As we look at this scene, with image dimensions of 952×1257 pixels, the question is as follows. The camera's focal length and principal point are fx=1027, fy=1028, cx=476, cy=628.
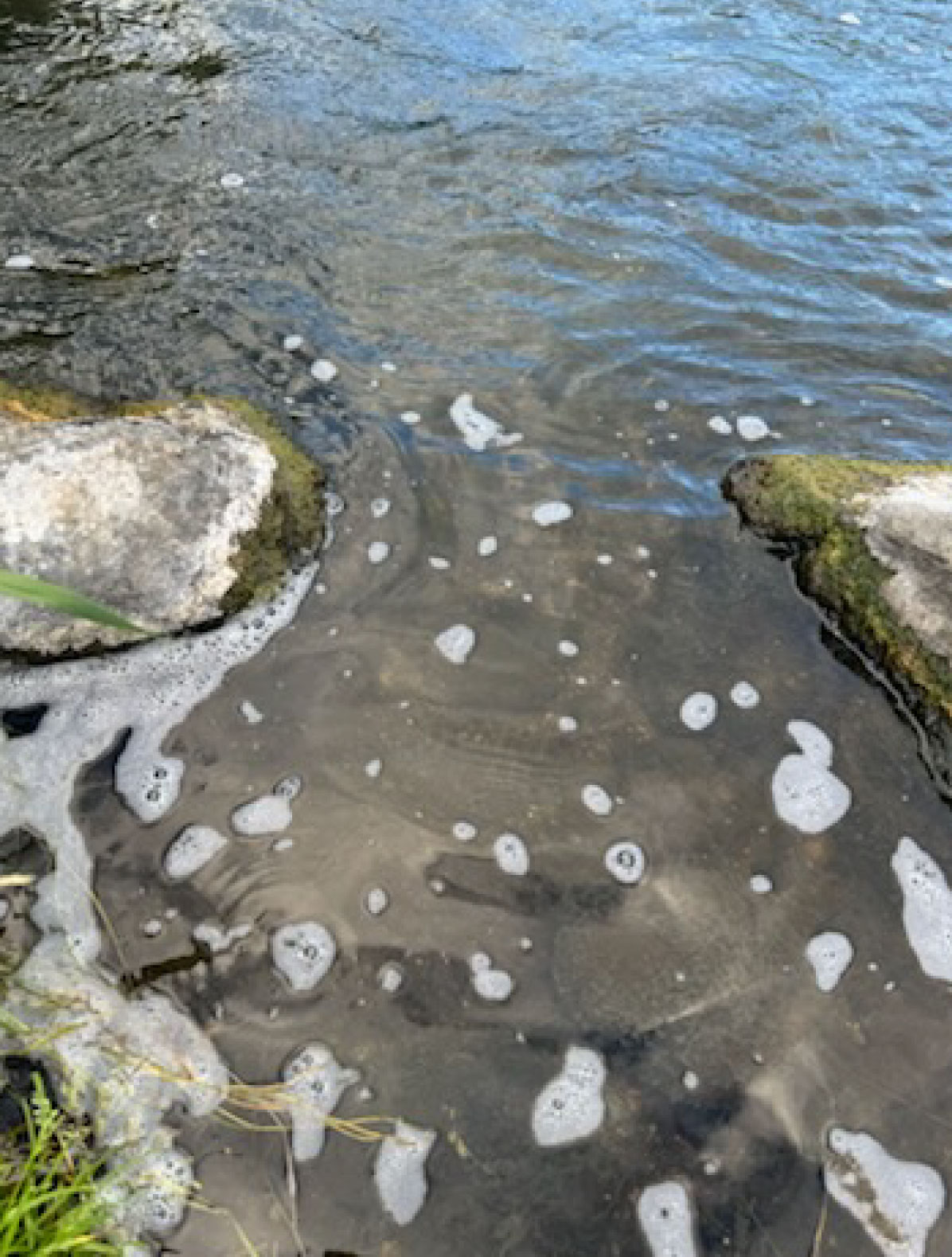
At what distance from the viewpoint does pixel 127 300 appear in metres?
5.46

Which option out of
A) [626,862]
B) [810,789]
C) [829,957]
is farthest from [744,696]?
[829,957]

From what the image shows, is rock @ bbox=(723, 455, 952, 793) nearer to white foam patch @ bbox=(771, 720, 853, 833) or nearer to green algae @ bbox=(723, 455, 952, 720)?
green algae @ bbox=(723, 455, 952, 720)

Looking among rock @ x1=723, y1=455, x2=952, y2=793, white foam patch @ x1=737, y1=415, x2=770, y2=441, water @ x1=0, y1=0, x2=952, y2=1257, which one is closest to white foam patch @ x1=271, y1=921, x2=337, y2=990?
water @ x1=0, y1=0, x2=952, y2=1257

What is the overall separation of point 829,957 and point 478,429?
286 centimetres

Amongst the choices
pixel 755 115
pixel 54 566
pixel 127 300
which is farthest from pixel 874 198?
pixel 54 566

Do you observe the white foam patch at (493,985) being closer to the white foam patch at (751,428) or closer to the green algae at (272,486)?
the green algae at (272,486)

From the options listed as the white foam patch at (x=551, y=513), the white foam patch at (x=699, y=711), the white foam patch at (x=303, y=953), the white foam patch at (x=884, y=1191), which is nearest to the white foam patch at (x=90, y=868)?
the white foam patch at (x=303, y=953)

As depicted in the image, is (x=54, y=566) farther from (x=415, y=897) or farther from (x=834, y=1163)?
(x=834, y=1163)

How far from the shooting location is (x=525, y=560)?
4438mm

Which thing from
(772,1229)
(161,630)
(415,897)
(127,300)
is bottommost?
(772,1229)

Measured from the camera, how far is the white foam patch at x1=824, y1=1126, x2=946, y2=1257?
2803 millimetres

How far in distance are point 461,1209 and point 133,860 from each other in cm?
149

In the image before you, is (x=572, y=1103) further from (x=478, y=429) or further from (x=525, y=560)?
(x=478, y=429)

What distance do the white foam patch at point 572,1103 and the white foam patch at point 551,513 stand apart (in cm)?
230
